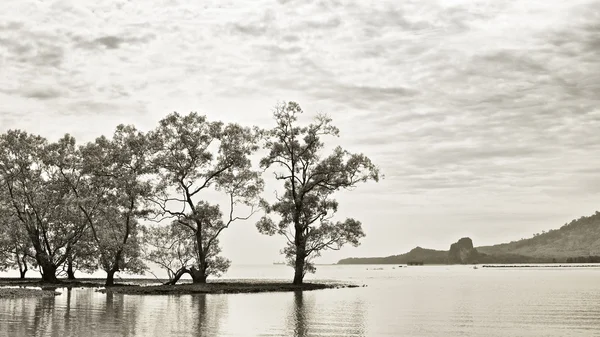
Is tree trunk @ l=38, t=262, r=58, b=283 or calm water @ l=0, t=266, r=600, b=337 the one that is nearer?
calm water @ l=0, t=266, r=600, b=337

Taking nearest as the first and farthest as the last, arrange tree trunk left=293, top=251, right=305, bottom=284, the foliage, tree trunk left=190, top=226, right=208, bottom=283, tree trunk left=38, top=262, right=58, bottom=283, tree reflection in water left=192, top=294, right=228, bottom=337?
1. tree reflection in water left=192, top=294, right=228, bottom=337
2. tree trunk left=190, top=226, right=208, bottom=283
3. tree trunk left=293, top=251, right=305, bottom=284
4. tree trunk left=38, top=262, right=58, bottom=283
5. the foliage

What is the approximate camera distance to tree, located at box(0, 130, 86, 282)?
84.6 meters

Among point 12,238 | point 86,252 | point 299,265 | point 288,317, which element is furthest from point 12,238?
point 288,317

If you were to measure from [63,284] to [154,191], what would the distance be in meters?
20.4

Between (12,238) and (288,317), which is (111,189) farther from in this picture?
(288,317)

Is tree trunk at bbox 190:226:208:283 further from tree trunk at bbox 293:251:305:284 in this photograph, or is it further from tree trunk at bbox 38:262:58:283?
tree trunk at bbox 38:262:58:283

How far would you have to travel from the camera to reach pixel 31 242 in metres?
89.4

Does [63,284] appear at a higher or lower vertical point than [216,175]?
lower

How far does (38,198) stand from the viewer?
86.5m

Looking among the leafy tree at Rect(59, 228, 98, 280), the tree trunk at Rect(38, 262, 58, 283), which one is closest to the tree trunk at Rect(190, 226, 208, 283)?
the leafy tree at Rect(59, 228, 98, 280)

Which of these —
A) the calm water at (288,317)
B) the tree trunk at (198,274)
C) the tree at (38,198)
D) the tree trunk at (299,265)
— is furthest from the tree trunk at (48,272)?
the tree trunk at (299,265)

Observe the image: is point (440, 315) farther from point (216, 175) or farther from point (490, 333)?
point (216, 175)

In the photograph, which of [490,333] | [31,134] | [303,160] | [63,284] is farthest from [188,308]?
[31,134]

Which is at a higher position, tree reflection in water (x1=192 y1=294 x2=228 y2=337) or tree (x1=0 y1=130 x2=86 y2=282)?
tree (x1=0 y1=130 x2=86 y2=282)
